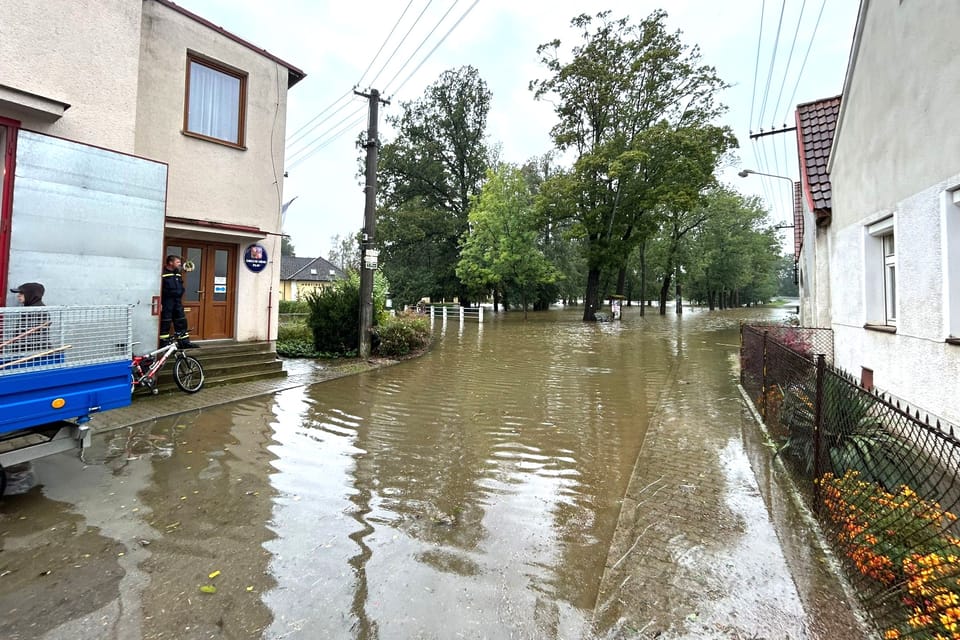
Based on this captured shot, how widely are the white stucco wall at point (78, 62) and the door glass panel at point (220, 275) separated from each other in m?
2.61

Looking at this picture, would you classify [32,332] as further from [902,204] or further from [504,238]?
[504,238]

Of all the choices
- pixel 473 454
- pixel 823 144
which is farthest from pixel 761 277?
pixel 473 454

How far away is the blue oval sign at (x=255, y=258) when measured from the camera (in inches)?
394

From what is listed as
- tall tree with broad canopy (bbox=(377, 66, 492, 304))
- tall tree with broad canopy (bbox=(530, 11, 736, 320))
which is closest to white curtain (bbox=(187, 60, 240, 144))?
tall tree with broad canopy (bbox=(530, 11, 736, 320))

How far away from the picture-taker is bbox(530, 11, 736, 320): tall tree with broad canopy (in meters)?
25.7

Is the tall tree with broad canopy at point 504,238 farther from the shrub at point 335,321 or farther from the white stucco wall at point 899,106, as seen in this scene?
the white stucco wall at point 899,106

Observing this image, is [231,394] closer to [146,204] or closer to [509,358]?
[146,204]

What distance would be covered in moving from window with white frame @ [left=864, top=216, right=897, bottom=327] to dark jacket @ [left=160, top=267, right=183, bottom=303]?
1038cm

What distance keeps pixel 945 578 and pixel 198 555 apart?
423 cm

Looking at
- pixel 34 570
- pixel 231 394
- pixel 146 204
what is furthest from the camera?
pixel 231 394

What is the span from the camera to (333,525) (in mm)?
3498

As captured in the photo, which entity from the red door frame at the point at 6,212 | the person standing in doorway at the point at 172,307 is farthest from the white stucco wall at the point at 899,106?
the person standing in doorway at the point at 172,307

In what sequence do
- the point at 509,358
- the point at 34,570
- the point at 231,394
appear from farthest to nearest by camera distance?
1. the point at 509,358
2. the point at 231,394
3. the point at 34,570

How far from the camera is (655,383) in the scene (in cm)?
950
